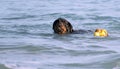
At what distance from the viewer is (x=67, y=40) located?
11.6m

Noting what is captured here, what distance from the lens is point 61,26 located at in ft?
38.9

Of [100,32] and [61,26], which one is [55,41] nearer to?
[61,26]

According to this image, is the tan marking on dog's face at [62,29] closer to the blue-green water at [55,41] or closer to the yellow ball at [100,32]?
the blue-green water at [55,41]

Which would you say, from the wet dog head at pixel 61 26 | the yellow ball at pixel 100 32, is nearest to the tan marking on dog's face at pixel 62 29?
the wet dog head at pixel 61 26

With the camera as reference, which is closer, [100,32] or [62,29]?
[100,32]

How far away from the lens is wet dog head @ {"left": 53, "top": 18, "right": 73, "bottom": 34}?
11.9 metres

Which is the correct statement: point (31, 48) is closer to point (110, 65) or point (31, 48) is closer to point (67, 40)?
point (67, 40)

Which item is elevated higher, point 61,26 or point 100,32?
point 61,26

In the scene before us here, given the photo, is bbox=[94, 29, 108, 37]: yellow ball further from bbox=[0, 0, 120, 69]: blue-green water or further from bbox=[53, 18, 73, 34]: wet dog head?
bbox=[53, 18, 73, 34]: wet dog head

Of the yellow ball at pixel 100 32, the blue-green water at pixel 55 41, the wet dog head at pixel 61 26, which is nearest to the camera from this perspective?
the blue-green water at pixel 55 41

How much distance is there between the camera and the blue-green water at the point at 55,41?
8.74 meters

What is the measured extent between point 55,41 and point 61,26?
0.54 metres

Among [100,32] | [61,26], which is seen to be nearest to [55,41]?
[61,26]

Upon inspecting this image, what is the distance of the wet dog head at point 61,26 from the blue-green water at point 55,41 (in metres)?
0.16
